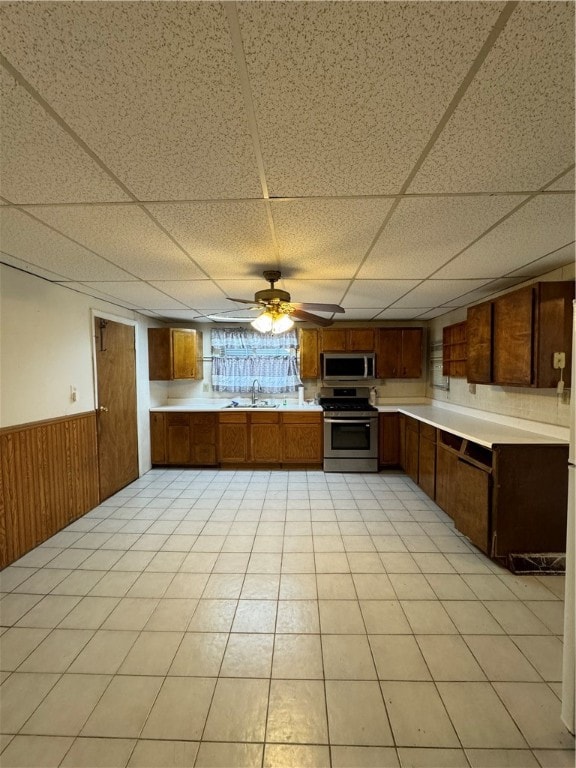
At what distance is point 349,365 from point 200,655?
381 centimetres

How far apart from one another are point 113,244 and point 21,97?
1100 mm

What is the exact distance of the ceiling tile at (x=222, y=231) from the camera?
5.02ft

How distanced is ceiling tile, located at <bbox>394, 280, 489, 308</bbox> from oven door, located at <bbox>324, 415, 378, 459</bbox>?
1.61 metres

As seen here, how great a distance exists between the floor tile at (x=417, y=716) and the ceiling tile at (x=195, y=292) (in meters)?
2.89

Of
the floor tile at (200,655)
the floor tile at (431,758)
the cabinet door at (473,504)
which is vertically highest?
the cabinet door at (473,504)

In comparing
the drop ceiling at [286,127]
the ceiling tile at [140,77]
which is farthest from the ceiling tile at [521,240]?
the ceiling tile at [140,77]

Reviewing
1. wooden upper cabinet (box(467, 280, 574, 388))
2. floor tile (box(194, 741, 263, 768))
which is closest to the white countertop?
wooden upper cabinet (box(467, 280, 574, 388))

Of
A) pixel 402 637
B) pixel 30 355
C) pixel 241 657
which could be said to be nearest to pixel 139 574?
pixel 241 657

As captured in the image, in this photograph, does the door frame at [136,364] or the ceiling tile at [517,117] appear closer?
the ceiling tile at [517,117]

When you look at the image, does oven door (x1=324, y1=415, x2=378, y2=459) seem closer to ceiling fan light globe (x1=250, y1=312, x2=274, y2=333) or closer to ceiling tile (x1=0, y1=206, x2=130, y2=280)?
ceiling fan light globe (x1=250, y1=312, x2=274, y2=333)

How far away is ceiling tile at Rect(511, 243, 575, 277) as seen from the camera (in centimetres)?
210

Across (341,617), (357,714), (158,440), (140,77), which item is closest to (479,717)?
(357,714)

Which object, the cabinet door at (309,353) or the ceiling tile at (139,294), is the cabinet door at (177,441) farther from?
the cabinet door at (309,353)

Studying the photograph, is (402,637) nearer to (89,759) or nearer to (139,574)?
(89,759)
